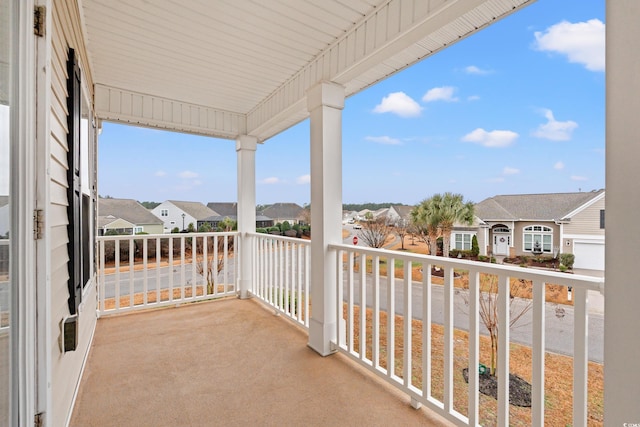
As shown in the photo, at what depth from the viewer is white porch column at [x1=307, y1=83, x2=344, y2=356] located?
2.60 metres

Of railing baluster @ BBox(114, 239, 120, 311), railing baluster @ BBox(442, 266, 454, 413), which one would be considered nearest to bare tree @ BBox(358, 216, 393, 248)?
railing baluster @ BBox(442, 266, 454, 413)

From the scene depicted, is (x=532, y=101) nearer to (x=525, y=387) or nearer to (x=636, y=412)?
(x=636, y=412)

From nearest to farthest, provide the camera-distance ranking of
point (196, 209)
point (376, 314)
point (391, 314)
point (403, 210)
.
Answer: point (403, 210)
point (391, 314)
point (376, 314)
point (196, 209)

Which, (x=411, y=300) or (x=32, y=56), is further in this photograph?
(x=411, y=300)

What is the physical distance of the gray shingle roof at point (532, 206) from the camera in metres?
1.31

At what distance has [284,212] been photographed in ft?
12.0

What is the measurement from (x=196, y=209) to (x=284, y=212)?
131 cm

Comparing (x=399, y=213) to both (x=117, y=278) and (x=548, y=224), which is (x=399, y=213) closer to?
(x=548, y=224)

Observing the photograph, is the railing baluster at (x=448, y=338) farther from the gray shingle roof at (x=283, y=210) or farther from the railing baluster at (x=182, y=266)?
the railing baluster at (x=182, y=266)

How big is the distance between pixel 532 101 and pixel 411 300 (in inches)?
50.8

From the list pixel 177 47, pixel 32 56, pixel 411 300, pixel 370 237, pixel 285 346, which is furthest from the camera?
pixel 285 346

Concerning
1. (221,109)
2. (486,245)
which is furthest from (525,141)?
(221,109)

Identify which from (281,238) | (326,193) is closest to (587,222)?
(326,193)

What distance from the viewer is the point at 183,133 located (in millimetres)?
4047
